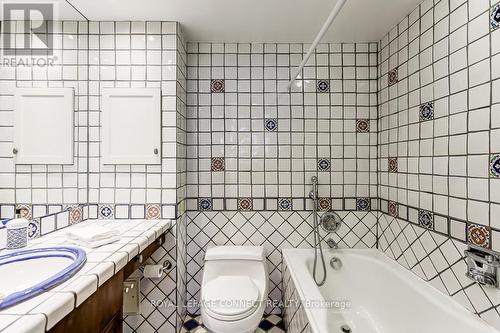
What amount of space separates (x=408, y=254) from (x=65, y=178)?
2279 mm

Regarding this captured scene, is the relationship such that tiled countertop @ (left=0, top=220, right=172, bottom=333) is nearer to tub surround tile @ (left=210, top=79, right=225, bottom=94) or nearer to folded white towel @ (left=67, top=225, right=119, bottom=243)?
folded white towel @ (left=67, top=225, right=119, bottom=243)

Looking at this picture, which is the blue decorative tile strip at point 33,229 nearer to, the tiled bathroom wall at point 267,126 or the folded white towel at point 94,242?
the folded white towel at point 94,242

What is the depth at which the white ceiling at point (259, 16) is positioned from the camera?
1599 millimetres

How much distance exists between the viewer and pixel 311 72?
6.88 ft

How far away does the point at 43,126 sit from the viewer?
148 cm

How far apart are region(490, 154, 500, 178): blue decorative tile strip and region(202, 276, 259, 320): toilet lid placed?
1.37m

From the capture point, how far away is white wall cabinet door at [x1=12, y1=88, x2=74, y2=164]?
1306mm

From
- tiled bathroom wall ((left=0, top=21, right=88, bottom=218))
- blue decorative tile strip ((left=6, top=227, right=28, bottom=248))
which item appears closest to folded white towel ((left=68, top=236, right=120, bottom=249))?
blue decorative tile strip ((left=6, top=227, right=28, bottom=248))

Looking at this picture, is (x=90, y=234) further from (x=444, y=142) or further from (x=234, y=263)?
(x=444, y=142)

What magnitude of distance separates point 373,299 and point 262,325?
0.84 m

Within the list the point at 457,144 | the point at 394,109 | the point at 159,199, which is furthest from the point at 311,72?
the point at 159,199

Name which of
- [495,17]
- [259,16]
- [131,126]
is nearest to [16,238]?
[131,126]

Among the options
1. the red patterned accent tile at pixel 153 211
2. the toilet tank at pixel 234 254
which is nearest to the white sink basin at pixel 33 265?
the red patterned accent tile at pixel 153 211

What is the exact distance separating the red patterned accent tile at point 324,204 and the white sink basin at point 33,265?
1645mm
